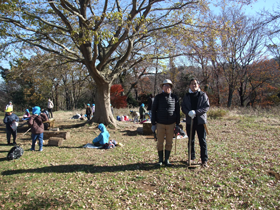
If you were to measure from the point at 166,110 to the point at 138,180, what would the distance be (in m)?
1.59

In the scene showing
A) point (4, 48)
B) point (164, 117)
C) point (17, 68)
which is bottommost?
point (164, 117)

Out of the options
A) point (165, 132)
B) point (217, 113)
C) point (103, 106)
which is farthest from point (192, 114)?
point (217, 113)

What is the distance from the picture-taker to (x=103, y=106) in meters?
10.9

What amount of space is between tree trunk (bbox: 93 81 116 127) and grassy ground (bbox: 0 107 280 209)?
14.4 feet

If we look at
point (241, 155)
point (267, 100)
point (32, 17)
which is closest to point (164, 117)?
point (241, 155)

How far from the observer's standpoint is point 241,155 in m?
5.30

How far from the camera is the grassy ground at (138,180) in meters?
3.21

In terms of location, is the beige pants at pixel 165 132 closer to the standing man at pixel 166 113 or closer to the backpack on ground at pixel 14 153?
the standing man at pixel 166 113

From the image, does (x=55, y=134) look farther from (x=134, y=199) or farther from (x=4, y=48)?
(x=134, y=199)

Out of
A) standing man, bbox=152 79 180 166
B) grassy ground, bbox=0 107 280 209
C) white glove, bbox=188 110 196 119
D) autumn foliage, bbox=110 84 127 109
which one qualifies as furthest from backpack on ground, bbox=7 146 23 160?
autumn foliage, bbox=110 84 127 109

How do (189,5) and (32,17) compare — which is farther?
(189,5)

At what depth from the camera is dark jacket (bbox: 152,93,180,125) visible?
434 cm

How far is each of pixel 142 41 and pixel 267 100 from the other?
20377 millimetres

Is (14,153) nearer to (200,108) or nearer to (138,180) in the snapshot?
(138,180)
